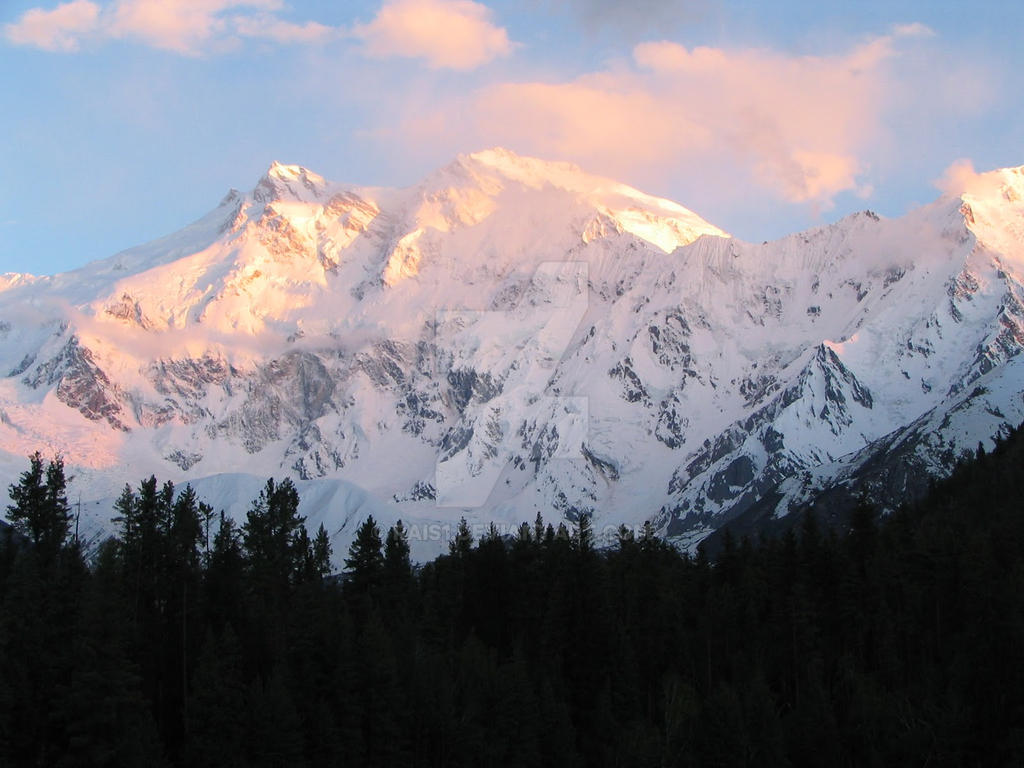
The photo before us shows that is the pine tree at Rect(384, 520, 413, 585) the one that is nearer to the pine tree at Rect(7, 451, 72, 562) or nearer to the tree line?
the tree line

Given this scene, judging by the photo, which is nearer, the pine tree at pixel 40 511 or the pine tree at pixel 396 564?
the pine tree at pixel 40 511

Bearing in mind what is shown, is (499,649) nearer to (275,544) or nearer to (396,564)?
→ (396,564)

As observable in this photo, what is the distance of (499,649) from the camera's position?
361ft

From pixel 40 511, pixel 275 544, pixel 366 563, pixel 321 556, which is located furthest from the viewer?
pixel 366 563

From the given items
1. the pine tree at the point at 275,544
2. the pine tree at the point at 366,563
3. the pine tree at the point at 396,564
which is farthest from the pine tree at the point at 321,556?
the pine tree at the point at 396,564

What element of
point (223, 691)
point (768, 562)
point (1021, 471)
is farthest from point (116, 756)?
point (1021, 471)

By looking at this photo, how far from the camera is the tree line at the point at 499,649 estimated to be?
2995 inches

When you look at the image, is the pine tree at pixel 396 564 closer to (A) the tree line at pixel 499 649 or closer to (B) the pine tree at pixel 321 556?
(A) the tree line at pixel 499 649

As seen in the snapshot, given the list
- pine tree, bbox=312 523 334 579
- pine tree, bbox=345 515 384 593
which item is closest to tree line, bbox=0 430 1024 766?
pine tree, bbox=345 515 384 593

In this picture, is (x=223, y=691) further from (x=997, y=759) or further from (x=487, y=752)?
(x=997, y=759)

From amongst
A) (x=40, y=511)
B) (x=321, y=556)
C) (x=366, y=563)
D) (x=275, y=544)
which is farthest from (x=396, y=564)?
(x=40, y=511)

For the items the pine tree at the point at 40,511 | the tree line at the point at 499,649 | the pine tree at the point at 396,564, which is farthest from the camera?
the pine tree at the point at 396,564

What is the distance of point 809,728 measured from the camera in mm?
84562

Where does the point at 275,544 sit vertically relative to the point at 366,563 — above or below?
above
